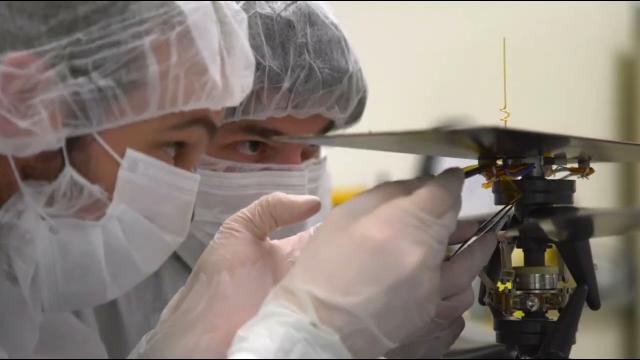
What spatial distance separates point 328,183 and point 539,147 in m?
0.80

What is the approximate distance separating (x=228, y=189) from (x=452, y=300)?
0.54 m

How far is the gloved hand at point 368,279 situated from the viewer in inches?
22.3

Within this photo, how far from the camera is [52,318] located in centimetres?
77

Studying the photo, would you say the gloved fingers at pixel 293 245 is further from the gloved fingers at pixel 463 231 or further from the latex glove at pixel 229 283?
the gloved fingers at pixel 463 231

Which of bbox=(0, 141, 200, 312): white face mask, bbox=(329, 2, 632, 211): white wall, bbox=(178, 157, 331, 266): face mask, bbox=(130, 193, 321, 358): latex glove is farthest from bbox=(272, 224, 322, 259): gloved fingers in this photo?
bbox=(329, 2, 632, 211): white wall

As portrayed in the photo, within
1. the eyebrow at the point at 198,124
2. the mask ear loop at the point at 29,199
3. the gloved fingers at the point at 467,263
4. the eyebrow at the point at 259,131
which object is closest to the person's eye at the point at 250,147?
the eyebrow at the point at 259,131

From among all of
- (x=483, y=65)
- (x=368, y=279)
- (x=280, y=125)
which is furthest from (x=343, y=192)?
(x=368, y=279)

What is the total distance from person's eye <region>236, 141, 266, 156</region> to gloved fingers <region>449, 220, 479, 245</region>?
0.59 meters

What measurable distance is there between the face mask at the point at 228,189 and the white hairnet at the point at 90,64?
0.40 m

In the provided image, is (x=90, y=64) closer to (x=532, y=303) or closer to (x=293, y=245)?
(x=293, y=245)

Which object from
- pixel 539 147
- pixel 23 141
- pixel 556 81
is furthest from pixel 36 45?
pixel 556 81

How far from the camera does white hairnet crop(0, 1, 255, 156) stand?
682 mm

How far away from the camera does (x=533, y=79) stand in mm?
1713

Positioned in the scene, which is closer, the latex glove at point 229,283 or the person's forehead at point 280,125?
the latex glove at point 229,283
